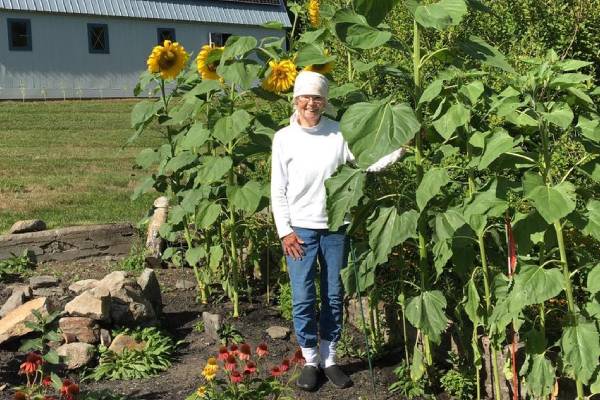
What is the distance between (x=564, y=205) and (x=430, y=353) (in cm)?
138

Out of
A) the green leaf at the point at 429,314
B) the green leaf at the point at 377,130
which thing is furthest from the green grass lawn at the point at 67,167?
the green leaf at the point at 377,130

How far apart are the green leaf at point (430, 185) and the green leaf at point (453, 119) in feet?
0.56

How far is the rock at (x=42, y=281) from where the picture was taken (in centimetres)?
627

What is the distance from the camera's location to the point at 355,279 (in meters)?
4.22

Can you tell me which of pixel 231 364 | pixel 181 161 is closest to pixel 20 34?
pixel 181 161

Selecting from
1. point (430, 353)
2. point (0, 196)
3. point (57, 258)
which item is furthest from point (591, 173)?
point (0, 196)

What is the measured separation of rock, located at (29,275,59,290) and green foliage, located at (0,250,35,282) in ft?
1.19

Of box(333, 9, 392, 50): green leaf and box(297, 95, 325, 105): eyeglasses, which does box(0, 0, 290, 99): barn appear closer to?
box(297, 95, 325, 105): eyeglasses

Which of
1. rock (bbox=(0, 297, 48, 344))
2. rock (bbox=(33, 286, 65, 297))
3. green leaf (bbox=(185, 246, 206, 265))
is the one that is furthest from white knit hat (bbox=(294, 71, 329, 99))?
rock (bbox=(33, 286, 65, 297))

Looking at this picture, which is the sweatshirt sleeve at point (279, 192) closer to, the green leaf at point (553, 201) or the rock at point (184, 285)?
the green leaf at point (553, 201)

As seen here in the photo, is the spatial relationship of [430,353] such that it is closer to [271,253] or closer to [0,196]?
[271,253]

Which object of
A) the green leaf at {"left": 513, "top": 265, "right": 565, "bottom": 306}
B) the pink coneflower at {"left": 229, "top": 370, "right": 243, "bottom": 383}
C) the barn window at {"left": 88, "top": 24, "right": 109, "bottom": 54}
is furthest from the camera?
the barn window at {"left": 88, "top": 24, "right": 109, "bottom": 54}

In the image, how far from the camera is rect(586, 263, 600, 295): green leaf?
10.4ft

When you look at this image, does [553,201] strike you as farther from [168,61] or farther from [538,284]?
[168,61]
